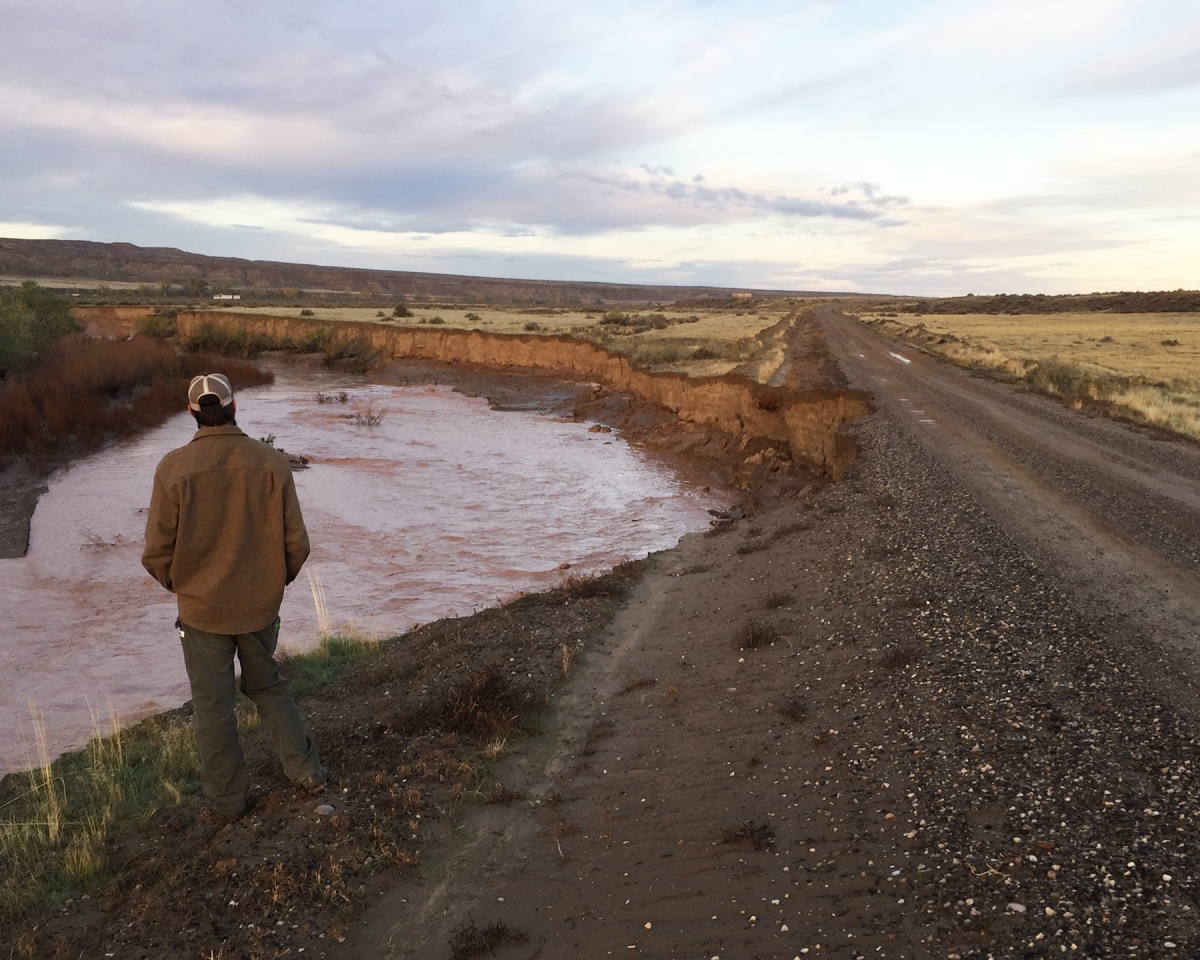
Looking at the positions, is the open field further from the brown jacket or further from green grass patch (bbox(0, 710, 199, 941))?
green grass patch (bbox(0, 710, 199, 941))

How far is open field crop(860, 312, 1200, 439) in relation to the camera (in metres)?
20.6

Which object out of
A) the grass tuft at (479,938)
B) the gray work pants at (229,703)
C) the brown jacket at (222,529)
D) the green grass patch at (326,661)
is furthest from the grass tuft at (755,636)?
the brown jacket at (222,529)

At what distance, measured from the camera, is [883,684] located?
248 inches

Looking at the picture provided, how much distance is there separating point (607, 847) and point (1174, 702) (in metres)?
3.89

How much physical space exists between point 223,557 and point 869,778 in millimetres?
4049

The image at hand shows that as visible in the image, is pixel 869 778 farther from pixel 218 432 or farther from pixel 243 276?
pixel 243 276

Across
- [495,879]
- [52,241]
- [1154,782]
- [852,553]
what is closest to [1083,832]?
[1154,782]

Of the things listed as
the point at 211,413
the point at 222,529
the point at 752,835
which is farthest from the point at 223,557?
the point at 752,835

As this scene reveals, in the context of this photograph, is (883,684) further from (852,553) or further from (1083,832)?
(852,553)

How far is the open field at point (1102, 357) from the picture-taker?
20594 millimetres

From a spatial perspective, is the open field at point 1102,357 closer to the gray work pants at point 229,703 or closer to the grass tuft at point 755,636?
the grass tuft at point 755,636

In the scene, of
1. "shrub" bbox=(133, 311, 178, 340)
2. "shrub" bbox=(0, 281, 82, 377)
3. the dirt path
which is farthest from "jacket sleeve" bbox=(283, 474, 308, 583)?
"shrub" bbox=(133, 311, 178, 340)

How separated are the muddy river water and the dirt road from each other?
17.4 ft

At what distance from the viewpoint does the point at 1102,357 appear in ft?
112
